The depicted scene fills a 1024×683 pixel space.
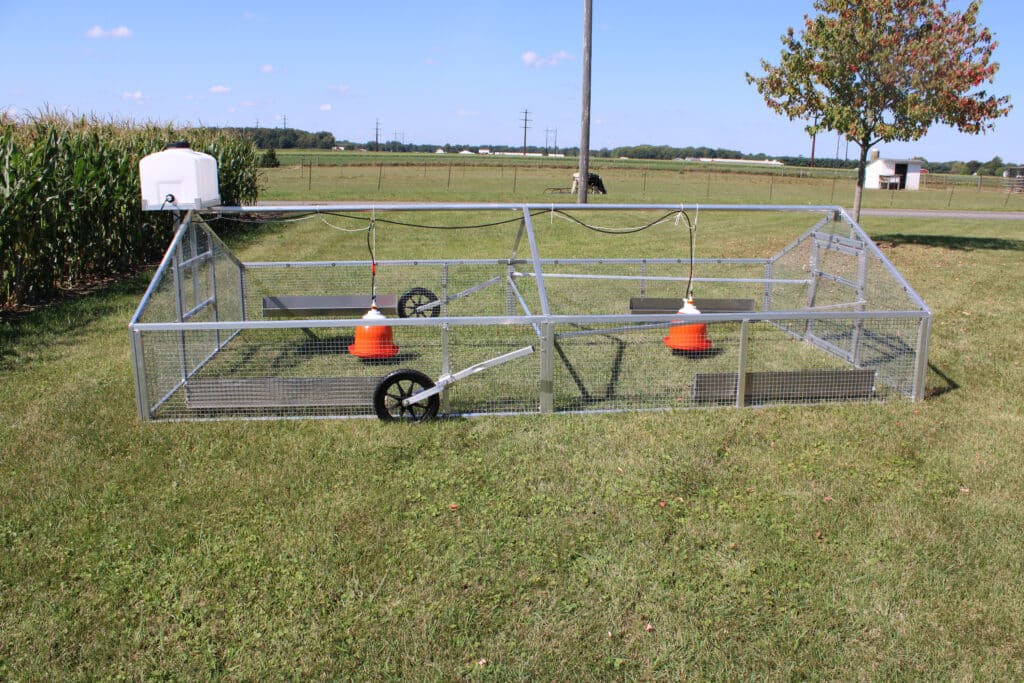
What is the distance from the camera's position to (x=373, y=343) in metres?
7.43

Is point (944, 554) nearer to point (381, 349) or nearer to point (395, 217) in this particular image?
point (381, 349)

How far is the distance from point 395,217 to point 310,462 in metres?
18.9

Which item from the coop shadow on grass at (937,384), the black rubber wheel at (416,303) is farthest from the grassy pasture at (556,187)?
the coop shadow on grass at (937,384)

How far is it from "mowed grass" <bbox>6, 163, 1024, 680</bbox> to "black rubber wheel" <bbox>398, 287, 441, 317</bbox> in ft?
11.9

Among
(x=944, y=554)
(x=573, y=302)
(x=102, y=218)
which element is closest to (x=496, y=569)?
(x=944, y=554)

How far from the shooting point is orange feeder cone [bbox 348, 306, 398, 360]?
737 cm

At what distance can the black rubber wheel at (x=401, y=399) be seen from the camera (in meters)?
6.46

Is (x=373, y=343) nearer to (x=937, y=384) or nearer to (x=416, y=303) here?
(x=416, y=303)

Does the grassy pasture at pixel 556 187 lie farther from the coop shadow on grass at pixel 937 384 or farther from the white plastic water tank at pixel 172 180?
the coop shadow on grass at pixel 937 384

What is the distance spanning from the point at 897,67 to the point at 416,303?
11225mm

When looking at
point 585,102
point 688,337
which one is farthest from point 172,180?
point 585,102

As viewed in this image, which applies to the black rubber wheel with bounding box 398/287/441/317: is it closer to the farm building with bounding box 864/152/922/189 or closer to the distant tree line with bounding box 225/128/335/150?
the farm building with bounding box 864/152/922/189

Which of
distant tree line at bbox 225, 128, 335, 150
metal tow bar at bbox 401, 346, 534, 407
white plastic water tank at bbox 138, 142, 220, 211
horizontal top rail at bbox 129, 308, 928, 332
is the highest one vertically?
distant tree line at bbox 225, 128, 335, 150

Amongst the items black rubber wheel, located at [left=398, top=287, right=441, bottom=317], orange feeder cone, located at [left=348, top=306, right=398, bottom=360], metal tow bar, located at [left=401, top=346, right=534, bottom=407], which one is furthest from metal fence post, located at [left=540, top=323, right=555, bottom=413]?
black rubber wheel, located at [left=398, top=287, right=441, bottom=317]
